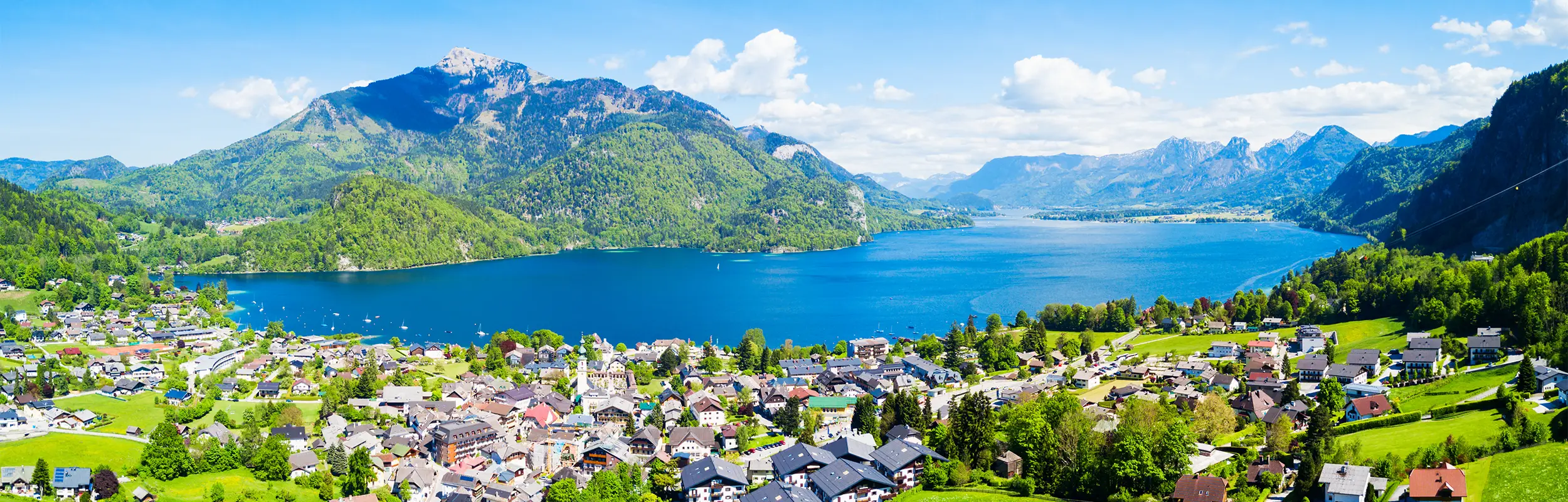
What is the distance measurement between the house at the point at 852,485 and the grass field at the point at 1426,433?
1474cm

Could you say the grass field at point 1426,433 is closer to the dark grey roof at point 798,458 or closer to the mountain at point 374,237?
the dark grey roof at point 798,458

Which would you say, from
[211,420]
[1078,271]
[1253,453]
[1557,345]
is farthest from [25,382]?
[1078,271]

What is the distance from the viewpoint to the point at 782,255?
6949 inches

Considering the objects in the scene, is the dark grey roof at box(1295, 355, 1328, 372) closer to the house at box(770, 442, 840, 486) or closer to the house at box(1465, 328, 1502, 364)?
the house at box(1465, 328, 1502, 364)

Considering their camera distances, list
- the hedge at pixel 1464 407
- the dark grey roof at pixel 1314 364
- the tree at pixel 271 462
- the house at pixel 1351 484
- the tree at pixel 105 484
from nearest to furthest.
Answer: the house at pixel 1351 484
the hedge at pixel 1464 407
the tree at pixel 105 484
the tree at pixel 271 462
the dark grey roof at pixel 1314 364

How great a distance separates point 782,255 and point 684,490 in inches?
5588

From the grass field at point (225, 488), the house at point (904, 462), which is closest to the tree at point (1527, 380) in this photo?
the house at point (904, 462)

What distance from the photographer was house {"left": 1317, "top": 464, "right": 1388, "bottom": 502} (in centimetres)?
2516

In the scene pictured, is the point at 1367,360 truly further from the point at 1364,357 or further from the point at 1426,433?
the point at 1426,433

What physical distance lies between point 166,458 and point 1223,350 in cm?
5051

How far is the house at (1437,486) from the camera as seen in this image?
947 inches

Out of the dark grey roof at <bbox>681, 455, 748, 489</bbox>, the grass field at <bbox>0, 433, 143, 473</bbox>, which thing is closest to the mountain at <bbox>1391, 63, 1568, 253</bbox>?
the dark grey roof at <bbox>681, 455, 748, 489</bbox>

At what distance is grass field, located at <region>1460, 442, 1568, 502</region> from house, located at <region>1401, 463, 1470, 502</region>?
0.38m

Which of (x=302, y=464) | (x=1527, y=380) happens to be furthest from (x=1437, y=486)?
(x=302, y=464)
